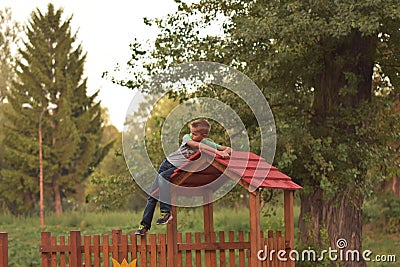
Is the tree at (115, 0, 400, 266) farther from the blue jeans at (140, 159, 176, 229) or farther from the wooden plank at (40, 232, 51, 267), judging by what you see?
the wooden plank at (40, 232, 51, 267)

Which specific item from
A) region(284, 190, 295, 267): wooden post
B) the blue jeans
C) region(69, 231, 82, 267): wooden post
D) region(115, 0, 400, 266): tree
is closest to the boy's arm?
the blue jeans

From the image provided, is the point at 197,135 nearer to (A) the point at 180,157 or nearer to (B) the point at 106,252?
(A) the point at 180,157

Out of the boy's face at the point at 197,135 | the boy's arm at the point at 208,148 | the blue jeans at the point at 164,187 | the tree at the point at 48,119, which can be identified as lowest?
the blue jeans at the point at 164,187

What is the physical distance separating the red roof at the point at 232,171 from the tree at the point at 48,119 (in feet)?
94.0

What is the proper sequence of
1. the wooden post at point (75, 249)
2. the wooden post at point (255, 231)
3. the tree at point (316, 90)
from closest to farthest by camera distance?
the wooden post at point (255, 231) → the wooden post at point (75, 249) → the tree at point (316, 90)

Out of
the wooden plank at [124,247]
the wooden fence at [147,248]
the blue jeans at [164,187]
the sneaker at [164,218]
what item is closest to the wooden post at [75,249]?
the wooden fence at [147,248]

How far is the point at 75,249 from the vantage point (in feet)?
26.6

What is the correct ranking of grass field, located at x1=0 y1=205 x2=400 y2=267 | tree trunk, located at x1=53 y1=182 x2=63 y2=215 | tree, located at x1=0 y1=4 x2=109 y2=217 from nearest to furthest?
grass field, located at x1=0 y1=205 x2=400 y2=267, tree, located at x1=0 y1=4 x2=109 y2=217, tree trunk, located at x1=53 y1=182 x2=63 y2=215

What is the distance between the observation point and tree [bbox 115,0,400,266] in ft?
34.0

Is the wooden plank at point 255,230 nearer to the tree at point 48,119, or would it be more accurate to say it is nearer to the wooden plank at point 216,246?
the wooden plank at point 216,246

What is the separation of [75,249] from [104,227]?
16.6 m

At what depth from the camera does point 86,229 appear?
24062 millimetres

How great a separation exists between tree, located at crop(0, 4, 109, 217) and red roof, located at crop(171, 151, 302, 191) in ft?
94.0

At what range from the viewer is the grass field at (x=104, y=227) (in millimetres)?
17245
